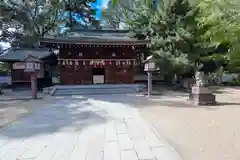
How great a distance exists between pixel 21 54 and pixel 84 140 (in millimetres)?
15671

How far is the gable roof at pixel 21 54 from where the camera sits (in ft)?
55.3

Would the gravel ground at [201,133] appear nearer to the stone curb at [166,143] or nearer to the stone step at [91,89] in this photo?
the stone curb at [166,143]

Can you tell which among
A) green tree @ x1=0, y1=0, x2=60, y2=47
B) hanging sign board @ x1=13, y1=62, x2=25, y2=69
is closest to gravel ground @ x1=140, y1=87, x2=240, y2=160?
hanging sign board @ x1=13, y1=62, x2=25, y2=69

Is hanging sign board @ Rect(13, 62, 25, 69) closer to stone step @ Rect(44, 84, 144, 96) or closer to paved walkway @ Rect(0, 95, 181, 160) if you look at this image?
stone step @ Rect(44, 84, 144, 96)

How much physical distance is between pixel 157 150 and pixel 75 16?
85.8ft

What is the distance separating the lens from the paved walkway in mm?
3801

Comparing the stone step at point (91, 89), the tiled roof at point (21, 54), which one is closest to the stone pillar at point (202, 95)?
the stone step at point (91, 89)

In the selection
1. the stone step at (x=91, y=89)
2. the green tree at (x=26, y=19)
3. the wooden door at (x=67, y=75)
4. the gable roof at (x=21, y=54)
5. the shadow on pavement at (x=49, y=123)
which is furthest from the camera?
the green tree at (x=26, y=19)

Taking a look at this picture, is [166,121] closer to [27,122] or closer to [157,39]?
[27,122]

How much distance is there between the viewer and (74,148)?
4.15 metres

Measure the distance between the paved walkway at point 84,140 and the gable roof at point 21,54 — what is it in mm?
10902

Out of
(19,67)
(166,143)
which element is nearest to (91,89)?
(19,67)

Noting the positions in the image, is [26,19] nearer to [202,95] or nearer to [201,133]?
[202,95]

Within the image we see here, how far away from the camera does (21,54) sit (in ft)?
59.4
